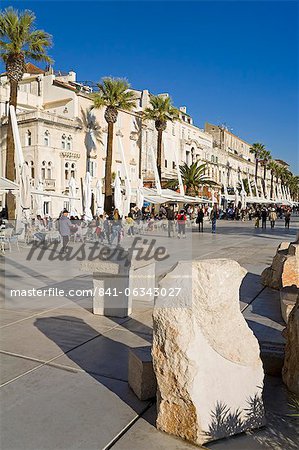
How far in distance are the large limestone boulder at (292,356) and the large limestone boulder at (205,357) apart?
594 mm

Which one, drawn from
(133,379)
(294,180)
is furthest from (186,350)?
(294,180)

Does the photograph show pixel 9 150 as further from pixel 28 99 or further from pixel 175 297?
pixel 28 99

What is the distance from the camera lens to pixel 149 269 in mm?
7043

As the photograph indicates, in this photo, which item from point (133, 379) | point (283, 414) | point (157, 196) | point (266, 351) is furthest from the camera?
point (157, 196)

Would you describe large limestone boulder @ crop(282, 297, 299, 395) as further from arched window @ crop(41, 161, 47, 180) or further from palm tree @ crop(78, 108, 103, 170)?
palm tree @ crop(78, 108, 103, 170)

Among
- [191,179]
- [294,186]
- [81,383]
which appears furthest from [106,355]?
[294,186]

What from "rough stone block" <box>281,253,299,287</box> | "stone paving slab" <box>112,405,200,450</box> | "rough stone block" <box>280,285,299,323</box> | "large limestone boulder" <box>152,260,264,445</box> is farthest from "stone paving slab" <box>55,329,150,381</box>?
"rough stone block" <box>281,253,299,287</box>

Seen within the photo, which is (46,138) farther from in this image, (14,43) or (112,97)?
(14,43)

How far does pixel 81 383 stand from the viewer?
3.70 metres

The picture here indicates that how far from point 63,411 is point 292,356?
2.02 m

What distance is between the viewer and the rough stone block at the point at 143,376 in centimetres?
337

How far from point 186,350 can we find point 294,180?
419 ft

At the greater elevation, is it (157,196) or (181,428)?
(157,196)

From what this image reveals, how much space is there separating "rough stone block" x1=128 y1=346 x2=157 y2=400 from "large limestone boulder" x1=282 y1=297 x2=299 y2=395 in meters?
1.24
